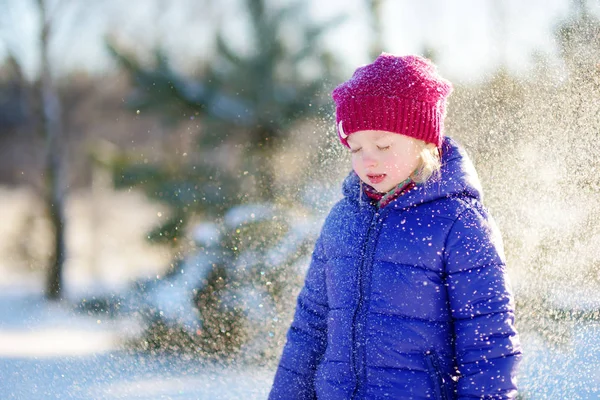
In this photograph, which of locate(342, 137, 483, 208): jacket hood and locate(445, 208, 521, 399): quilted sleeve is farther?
locate(342, 137, 483, 208): jacket hood

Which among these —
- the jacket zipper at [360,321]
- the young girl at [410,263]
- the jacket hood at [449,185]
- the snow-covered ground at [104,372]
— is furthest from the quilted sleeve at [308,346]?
the snow-covered ground at [104,372]

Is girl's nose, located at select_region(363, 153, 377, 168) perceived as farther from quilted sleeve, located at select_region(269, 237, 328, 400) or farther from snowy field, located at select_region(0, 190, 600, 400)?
snowy field, located at select_region(0, 190, 600, 400)

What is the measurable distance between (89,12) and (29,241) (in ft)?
8.36

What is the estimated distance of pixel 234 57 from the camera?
3625 millimetres

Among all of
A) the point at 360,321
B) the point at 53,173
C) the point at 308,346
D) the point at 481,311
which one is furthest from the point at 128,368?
the point at 53,173

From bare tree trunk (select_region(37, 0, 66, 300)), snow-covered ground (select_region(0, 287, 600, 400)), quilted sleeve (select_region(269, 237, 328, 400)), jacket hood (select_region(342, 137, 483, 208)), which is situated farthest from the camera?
bare tree trunk (select_region(37, 0, 66, 300))

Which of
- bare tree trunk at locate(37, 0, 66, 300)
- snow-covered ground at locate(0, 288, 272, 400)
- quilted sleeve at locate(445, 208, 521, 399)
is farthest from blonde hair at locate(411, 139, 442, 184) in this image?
bare tree trunk at locate(37, 0, 66, 300)

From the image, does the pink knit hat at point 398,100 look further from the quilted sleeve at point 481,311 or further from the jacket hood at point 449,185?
the quilted sleeve at point 481,311

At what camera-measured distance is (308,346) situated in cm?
168

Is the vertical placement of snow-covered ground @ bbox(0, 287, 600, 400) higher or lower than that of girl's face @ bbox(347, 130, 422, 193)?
lower

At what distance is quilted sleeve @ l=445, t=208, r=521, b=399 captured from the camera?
1.31 metres

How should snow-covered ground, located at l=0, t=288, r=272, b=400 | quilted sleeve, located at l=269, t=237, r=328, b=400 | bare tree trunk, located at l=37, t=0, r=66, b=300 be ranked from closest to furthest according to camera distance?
Result: quilted sleeve, located at l=269, t=237, r=328, b=400, snow-covered ground, located at l=0, t=288, r=272, b=400, bare tree trunk, located at l=37, t=0, r=66, b=300

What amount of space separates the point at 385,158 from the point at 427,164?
0.29 ft

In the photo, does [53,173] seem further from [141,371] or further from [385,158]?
[385,158]
